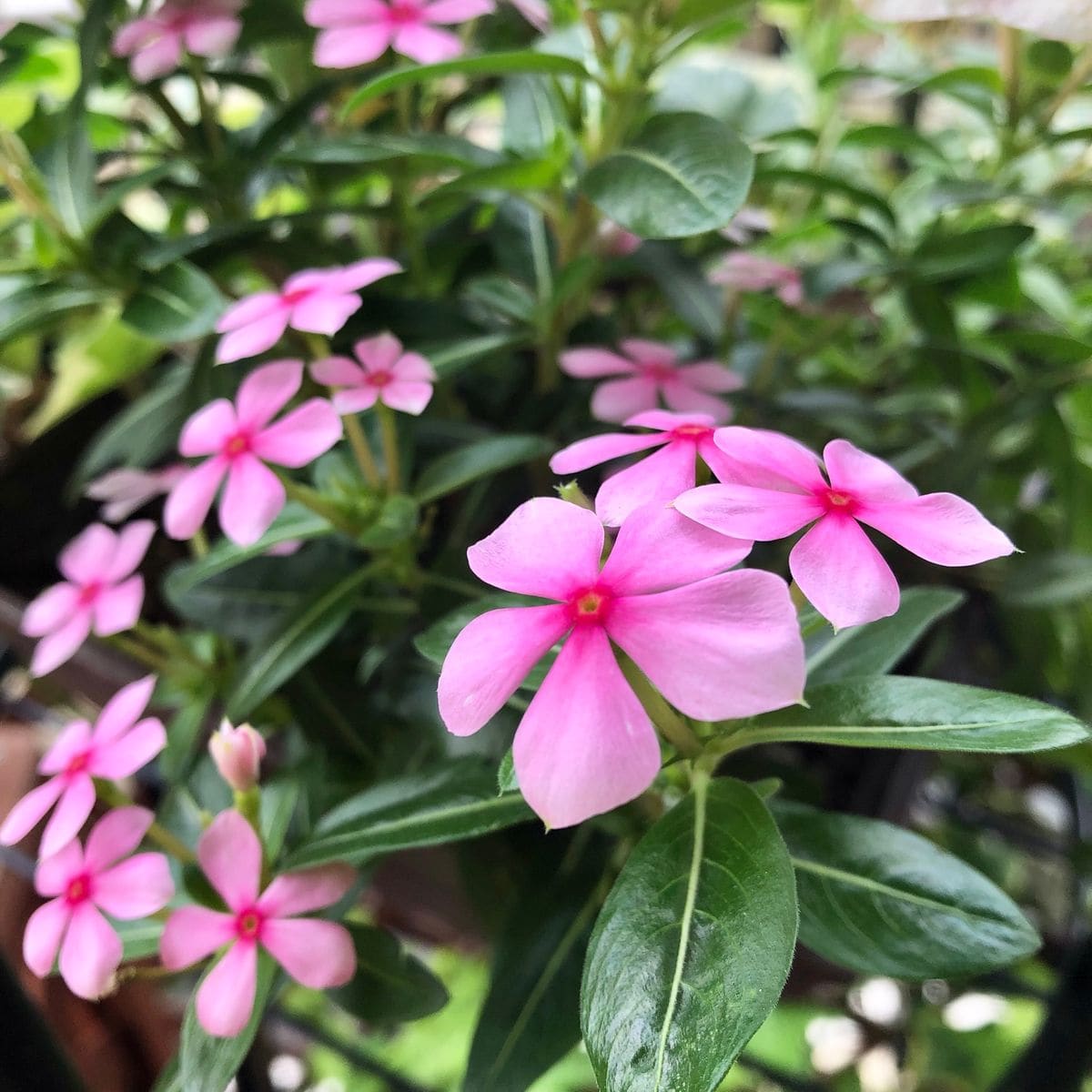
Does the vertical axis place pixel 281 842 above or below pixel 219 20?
below

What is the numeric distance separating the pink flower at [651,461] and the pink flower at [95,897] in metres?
0.28

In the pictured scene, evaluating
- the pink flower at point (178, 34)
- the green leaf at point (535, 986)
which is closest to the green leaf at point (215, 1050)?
the green leaf at point (535, 986)

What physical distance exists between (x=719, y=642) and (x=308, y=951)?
27 centimetres

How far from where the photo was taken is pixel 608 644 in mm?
288

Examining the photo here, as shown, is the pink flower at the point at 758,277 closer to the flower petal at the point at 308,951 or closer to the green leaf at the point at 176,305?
the green leaf at the point at 176,305

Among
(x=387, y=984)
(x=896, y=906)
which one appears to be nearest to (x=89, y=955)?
(x=387, y=984)

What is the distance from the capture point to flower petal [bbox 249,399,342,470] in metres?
0.44

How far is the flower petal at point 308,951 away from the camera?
0.41m

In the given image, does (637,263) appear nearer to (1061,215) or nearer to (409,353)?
(409,353)

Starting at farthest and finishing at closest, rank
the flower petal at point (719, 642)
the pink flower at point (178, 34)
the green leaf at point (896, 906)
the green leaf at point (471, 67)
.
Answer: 1. the pink flower at point (178, 34)
2. the green leaf at point (471, 67)
3. the green leaf at point (896, 906)
4. the flower petal at point (719, 642)

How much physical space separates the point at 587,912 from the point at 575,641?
0.91 feet

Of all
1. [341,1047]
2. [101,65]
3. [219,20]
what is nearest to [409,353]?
[219,20]

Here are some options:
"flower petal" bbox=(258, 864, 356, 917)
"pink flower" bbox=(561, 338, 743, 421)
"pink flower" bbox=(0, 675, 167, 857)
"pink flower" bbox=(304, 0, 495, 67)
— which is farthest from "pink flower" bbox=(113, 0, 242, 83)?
"flower petal" bbox=(258, 864, 356, 917)

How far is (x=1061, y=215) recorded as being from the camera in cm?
81
